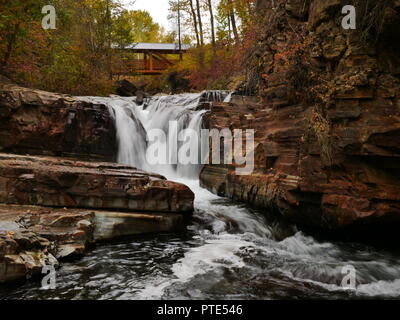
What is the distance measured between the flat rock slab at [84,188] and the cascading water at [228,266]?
829 millimetres

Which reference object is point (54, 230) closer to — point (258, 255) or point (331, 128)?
point (258, 255)

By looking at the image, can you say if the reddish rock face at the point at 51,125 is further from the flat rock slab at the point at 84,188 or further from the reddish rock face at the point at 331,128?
the reddish rock face at the point at 331,128

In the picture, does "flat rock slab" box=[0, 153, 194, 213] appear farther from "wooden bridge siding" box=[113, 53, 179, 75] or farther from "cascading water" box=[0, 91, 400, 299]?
"wooden bridge siding" box=[113, 53, 179, 75]

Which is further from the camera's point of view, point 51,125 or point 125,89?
point 125,89

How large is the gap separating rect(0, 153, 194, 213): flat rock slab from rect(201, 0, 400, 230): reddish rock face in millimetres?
2439

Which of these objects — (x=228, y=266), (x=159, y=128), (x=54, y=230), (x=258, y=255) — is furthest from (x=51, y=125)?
(x=258, y=255)

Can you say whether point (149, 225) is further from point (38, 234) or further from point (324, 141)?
point (324, 141)

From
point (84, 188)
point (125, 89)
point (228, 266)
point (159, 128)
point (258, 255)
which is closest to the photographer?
point (228, 266)

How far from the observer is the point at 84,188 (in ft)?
22.5

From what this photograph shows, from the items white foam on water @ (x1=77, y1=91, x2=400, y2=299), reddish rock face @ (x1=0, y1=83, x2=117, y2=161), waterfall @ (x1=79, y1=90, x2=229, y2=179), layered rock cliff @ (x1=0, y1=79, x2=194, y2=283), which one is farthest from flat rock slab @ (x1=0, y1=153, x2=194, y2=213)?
waterfall @ (x1=79, y1=90, x2=229, y2=179)

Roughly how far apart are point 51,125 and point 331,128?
8.62 m

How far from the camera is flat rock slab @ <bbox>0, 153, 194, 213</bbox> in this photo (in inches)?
258

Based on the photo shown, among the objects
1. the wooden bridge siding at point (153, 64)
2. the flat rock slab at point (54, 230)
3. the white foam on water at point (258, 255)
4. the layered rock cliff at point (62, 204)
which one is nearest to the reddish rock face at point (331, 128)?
the white foam on water at point (258, 255)
